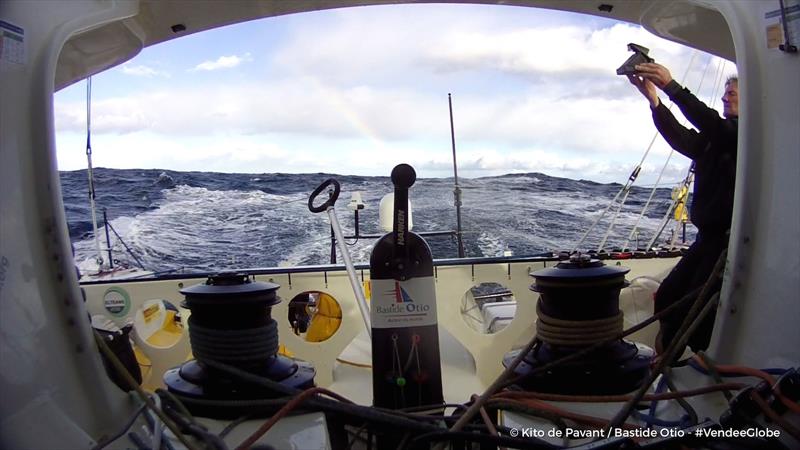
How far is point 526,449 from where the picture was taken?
5.10ft

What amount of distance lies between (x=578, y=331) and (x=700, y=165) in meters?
0.95

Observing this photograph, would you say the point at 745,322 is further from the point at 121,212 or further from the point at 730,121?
the point at 121,212

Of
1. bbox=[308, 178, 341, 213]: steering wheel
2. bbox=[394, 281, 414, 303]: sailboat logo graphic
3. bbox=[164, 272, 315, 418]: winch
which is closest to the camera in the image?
bbox=[164, 272, 315, 418]: winch

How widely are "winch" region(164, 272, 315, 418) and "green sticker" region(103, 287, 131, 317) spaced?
1.90 meters

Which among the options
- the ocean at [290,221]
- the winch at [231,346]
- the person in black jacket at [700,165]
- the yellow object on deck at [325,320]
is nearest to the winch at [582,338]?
the person in black jacket at [700,165]

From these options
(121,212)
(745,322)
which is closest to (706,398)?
(745,322)

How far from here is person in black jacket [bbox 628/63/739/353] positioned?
92.7 inches

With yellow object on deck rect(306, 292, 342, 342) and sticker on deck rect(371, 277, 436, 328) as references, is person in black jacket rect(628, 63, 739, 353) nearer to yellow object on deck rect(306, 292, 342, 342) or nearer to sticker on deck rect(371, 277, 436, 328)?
sticker on deck rect(371, 277, 436, 328)

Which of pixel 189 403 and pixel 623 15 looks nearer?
pixel 189 403

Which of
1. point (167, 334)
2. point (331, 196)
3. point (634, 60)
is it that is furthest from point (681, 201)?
point (167, 334)

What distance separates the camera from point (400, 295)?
7.46 ft

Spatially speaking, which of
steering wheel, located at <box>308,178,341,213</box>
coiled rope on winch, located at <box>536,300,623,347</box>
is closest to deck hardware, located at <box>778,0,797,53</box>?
coiled rope on winch, located at <box>536,300,623,347</box>

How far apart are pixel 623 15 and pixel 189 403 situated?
90.4 inches

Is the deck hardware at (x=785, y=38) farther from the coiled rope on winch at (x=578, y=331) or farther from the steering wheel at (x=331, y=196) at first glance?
the steering wheel at (x=331, y=196)
